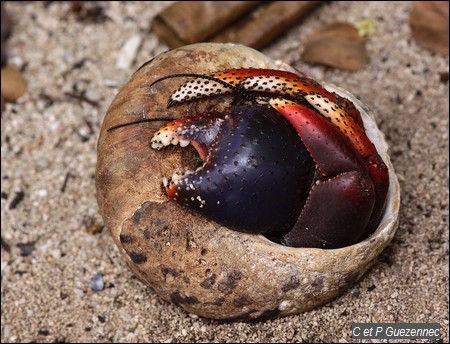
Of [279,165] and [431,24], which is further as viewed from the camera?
[431,24]

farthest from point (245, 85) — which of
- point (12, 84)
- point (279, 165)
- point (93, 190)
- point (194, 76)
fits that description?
point (12, 84)

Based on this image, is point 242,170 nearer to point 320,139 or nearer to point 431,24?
point 320,139

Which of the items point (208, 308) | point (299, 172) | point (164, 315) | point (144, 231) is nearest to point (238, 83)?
point (299, 172)

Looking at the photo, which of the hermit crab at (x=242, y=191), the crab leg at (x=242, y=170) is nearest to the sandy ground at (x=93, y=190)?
the hermit crab at (x=242, y=191)

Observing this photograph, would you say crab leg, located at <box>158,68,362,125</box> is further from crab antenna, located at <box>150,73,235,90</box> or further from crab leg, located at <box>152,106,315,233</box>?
crab leg, located at <box>152,106,315,233</box>

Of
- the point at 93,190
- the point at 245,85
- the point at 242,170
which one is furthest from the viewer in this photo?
the point at 93,190

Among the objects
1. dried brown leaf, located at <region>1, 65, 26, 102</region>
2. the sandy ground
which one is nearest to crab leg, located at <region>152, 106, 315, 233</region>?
the sandy ground

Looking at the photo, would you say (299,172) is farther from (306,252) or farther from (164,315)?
(164,315)
